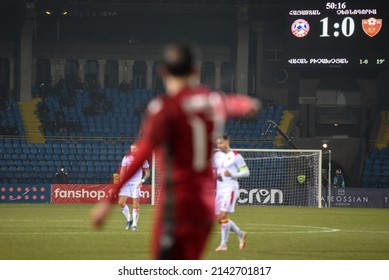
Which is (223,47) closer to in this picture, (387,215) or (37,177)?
(37,177)

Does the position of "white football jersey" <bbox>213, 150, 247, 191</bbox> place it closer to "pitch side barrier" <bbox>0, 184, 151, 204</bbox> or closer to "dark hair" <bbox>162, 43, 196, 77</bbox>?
"dark hair" <bbox>162, 43, 196, 77</bbox>

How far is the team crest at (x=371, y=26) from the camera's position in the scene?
146ft

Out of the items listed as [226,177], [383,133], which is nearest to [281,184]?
[383,133]

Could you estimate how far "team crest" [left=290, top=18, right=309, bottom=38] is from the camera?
145 feet

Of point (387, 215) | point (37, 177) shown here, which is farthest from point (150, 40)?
point (387, 215)

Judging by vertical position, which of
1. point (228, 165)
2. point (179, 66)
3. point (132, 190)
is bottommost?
point (132, 190)

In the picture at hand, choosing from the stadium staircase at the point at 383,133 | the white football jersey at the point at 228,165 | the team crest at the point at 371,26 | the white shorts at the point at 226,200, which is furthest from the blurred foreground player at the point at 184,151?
the stadium staircase at the point at 383,133

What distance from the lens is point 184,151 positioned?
21.9ft

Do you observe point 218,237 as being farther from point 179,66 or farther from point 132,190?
point 179,66

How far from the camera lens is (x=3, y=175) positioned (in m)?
44.2

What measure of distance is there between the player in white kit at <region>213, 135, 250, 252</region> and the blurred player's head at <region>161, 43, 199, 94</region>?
10184 mm

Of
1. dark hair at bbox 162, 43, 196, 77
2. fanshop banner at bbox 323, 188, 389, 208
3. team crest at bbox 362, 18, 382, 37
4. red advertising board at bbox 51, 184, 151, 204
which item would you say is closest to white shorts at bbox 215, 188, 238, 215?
dark hair at bbox 162, 43, 196, 77

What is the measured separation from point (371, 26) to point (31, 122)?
1686 cm

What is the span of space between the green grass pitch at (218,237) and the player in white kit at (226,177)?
0.51 meters
